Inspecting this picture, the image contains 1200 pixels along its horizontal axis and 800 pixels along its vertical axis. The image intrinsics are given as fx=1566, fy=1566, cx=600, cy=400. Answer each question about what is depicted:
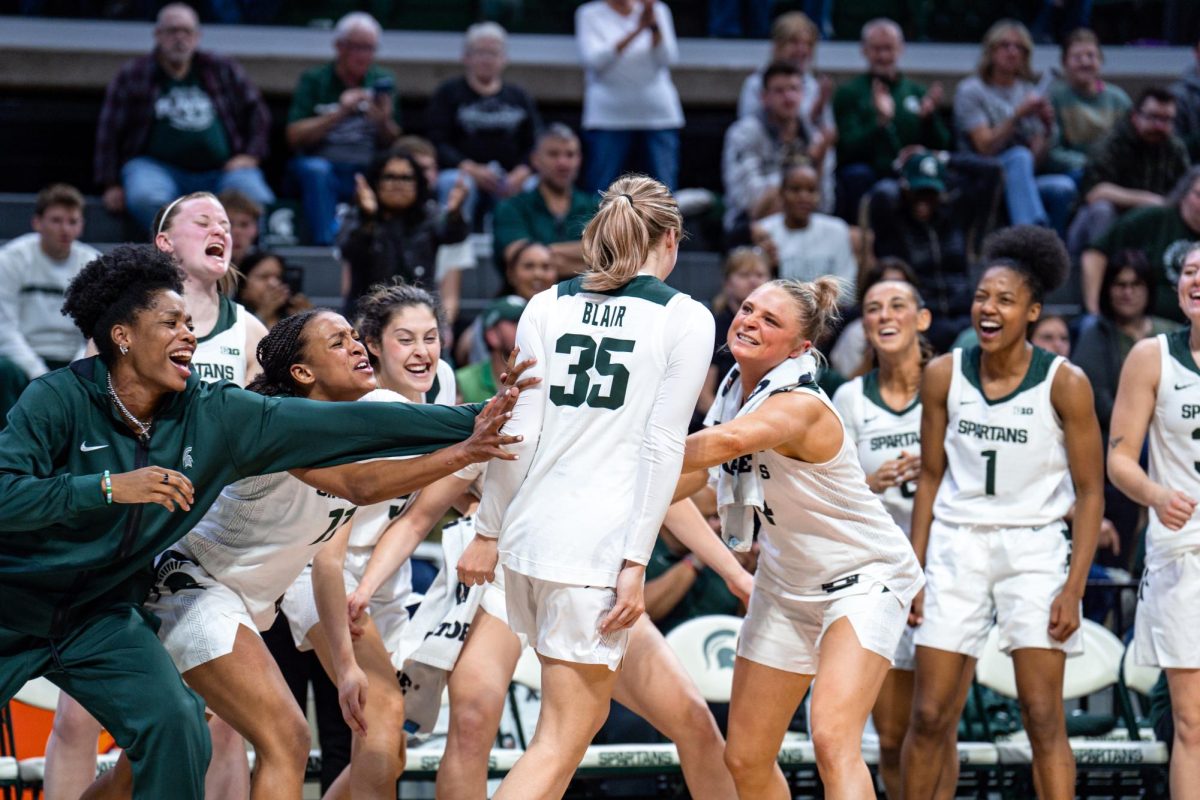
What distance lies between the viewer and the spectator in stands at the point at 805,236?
29.0 feet

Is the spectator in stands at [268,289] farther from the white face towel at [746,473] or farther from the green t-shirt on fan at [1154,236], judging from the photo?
the green t-shirt on fan at [1154,236]

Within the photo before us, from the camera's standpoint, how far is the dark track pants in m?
4.14

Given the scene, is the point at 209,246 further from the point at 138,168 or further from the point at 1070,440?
the point at 138,168

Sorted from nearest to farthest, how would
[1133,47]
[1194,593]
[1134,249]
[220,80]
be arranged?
[1194,593] → [1134,249] → [220,80] → [1133,47]

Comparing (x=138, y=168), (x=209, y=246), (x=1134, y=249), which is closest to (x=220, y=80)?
(x=138, y=168)

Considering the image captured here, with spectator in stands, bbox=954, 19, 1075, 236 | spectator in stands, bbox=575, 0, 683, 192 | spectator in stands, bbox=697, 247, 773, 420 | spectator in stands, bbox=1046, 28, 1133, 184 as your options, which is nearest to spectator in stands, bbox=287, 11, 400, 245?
spectator in stands, bbox=575, 0, 683, 192

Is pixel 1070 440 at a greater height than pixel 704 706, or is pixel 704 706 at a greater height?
pixel 1070 440

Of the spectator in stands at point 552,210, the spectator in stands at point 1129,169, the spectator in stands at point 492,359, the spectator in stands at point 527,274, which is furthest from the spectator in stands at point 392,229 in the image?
the spectator in stands at point 1129,169

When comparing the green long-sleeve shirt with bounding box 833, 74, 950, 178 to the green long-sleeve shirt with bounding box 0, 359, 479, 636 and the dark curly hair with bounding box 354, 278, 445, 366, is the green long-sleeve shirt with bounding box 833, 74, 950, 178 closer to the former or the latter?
the dark curly hair with bounding box 354, 278, 445, 366

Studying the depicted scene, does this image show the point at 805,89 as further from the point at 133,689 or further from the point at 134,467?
the point at 133,689

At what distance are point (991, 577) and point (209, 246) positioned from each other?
2.97 metres

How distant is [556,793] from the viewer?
4.18 metres

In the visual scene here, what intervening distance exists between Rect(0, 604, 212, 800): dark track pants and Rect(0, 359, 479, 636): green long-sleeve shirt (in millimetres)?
71

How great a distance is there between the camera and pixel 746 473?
184 inches
